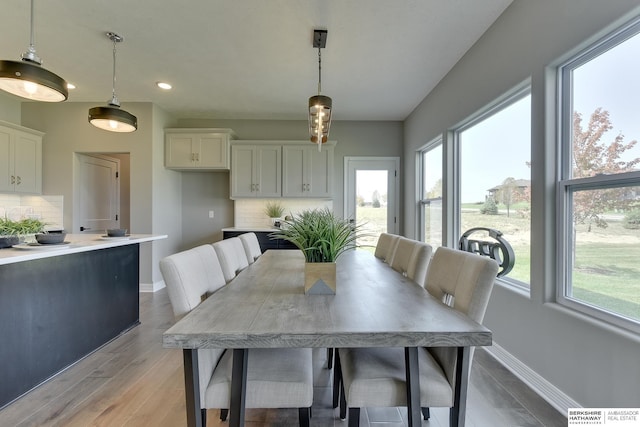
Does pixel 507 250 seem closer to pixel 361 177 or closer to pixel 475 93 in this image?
pixel 475 93

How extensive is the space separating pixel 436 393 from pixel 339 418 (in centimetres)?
75

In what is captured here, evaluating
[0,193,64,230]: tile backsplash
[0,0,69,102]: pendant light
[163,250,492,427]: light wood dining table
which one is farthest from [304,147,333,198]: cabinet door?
[0,193,64,230]: tile backsplash

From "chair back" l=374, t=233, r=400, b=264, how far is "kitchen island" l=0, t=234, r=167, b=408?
88.0 inches

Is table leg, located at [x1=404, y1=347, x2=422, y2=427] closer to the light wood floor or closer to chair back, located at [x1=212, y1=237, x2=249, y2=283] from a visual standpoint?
the light wood floor

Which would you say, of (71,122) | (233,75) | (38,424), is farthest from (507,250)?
(71,122)

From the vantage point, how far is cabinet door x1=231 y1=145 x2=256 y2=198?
4.66 meters

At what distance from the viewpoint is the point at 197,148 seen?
181 inches

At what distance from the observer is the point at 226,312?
3.58 ft

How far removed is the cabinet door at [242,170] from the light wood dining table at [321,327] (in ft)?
11.2

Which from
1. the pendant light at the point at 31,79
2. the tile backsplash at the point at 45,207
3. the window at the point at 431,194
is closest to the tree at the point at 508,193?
the window at the point at 431,194

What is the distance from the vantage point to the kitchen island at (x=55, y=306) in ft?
5.90

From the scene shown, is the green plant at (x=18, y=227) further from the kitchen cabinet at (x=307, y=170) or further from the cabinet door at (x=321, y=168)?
the cabinet door at (x=321, y=168)

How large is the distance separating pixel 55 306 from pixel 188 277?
1609 millimetres

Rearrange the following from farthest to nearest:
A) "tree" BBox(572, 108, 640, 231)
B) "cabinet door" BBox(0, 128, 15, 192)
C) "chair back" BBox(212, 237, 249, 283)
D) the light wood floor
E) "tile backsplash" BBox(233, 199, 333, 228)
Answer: "tile backsplash" BBox(233, 199, 333, 228) < "cabinet door" BBox(0, 128, 15, 192) < "chair back" BBox(212, 237, 249, 283) < the light wood floor < "tree" BBox(572, 108, 640, 231)
